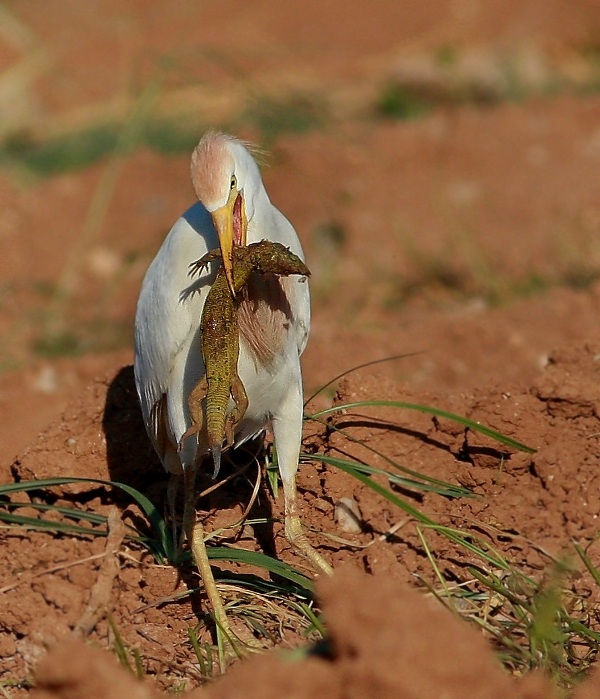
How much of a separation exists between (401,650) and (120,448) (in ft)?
8.26

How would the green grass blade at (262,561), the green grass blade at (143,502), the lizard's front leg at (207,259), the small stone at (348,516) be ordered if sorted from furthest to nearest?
the small stone at (348,516) → the green grass blade at (143,502) → the green grass blade at (262,561) → the lizard's front leg at (207,259)

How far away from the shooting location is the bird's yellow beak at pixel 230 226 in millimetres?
3868

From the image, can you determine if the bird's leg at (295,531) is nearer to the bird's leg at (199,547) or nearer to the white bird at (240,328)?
the white bird at (240,328)

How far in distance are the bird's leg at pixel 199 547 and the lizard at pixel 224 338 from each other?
0.46 meters

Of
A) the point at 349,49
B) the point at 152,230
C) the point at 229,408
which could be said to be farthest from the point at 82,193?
the point at 229,408

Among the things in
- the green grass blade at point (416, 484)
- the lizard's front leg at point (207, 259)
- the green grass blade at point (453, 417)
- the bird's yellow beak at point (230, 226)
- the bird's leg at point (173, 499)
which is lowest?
the bird's leg at point (173, 499)

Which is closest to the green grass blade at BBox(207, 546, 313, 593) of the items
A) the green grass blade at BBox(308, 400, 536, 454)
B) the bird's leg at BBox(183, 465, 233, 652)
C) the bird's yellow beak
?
the bird's leg at BBox(183, 465, 233, 652)

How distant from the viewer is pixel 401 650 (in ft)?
8.90

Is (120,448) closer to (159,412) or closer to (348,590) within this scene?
(159,412)

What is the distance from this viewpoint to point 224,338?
3.84 m

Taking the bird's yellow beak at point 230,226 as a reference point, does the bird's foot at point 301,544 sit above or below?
below

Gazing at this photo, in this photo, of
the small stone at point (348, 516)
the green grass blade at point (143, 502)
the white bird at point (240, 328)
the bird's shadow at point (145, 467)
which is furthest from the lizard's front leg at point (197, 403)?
the small stone at point (348, 516)

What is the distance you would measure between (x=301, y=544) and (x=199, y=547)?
41 centimetres

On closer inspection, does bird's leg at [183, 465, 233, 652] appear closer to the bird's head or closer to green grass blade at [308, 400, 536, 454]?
green grass blade at [308, 400, 536, 454]
